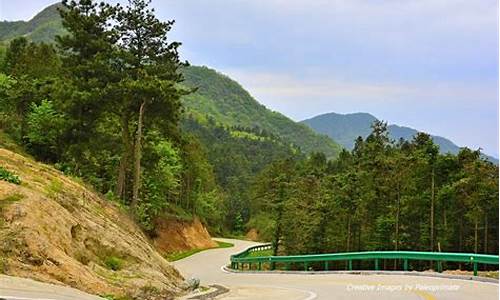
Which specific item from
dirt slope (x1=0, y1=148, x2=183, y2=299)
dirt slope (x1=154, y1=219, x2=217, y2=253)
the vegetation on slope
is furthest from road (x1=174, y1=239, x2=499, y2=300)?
dirt slope (x1=154, y1=219, x2=217, y2=253)

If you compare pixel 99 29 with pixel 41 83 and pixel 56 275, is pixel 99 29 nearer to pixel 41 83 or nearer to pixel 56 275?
pixel 41 83

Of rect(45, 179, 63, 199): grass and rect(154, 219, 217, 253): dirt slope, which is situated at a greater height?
rect(45, 179, 63, 199): grass

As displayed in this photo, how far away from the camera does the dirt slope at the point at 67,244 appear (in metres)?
11.6

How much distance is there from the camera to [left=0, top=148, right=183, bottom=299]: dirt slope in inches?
457

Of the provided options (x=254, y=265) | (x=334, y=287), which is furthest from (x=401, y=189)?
(x=334, y=287)

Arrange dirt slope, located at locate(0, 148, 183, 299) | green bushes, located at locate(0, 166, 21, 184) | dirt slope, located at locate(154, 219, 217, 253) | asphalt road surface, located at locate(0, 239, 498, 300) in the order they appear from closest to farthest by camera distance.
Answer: asphalt road surface, located at locate(0, 239, 498, 300) → dirt slope, located at locate(0, 148, 183, 299) → green bushes, located at locate(0, 166, 21, 184) → dirt slope, located at locate(154, 219, 217, 253)

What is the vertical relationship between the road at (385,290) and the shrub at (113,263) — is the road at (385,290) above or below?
below

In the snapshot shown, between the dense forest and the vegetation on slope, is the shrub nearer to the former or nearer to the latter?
the dense forest

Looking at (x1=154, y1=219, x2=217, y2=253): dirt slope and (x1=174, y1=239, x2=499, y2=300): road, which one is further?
(x1=154, y1=219, x2=217, y2=253): dirt slope

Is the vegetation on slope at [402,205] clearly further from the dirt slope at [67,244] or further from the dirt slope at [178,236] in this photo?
the dirt slope at [67,244]

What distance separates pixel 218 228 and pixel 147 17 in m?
90.6

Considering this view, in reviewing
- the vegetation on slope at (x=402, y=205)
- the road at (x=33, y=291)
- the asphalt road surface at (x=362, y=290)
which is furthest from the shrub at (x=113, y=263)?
the vegetation on slope at (x=402, y=205)

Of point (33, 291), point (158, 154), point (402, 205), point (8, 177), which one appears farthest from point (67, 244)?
point (402, 205)

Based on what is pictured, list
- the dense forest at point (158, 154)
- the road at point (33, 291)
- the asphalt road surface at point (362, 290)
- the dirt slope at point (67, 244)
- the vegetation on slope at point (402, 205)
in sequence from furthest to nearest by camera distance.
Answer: the vegetation on slope at point (402, 205), the dense forest at point (158, 154), the dirt slope at point (67, 244), the asphalt road surface at point (362, 290), the road at point (33, 291)
